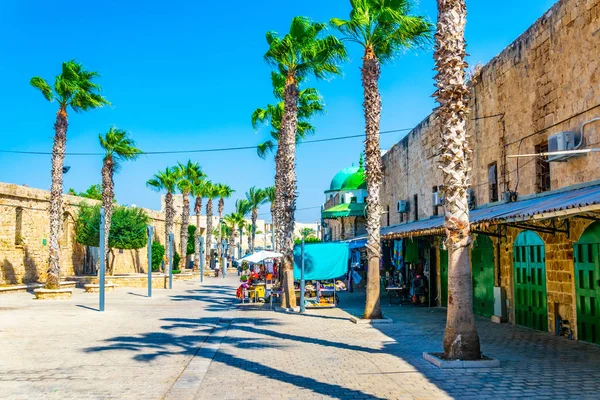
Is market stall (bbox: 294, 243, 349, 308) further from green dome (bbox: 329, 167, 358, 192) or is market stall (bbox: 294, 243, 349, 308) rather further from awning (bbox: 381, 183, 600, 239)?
green dome (bbox: 329, 167, 358, 192)

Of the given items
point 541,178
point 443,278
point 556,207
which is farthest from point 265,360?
point 443,278

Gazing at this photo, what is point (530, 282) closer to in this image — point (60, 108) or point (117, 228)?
point (60, 108)

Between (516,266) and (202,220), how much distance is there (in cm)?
7906

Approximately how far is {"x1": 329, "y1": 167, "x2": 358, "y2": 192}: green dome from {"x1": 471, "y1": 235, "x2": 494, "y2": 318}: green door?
1070 inches

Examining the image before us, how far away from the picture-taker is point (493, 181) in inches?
653

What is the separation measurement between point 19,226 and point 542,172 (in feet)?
87.2

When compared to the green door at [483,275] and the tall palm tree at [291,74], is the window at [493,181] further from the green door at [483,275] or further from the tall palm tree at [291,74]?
the tall palm tree at [291,74]

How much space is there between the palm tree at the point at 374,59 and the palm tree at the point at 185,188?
34.5 meters

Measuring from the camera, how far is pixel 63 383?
834cm

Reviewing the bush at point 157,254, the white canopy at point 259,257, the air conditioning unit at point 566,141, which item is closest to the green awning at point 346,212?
the white canopy at point 259,257

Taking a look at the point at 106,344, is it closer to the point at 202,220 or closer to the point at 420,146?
the point at 420,146

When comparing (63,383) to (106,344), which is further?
(106,344)

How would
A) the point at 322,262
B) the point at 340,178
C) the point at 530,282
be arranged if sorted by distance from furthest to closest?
1. the point at 340,178
2. the point at 322,262
3. the point at 530,282

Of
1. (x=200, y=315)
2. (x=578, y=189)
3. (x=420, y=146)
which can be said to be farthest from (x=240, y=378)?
(x=420, y=146)
